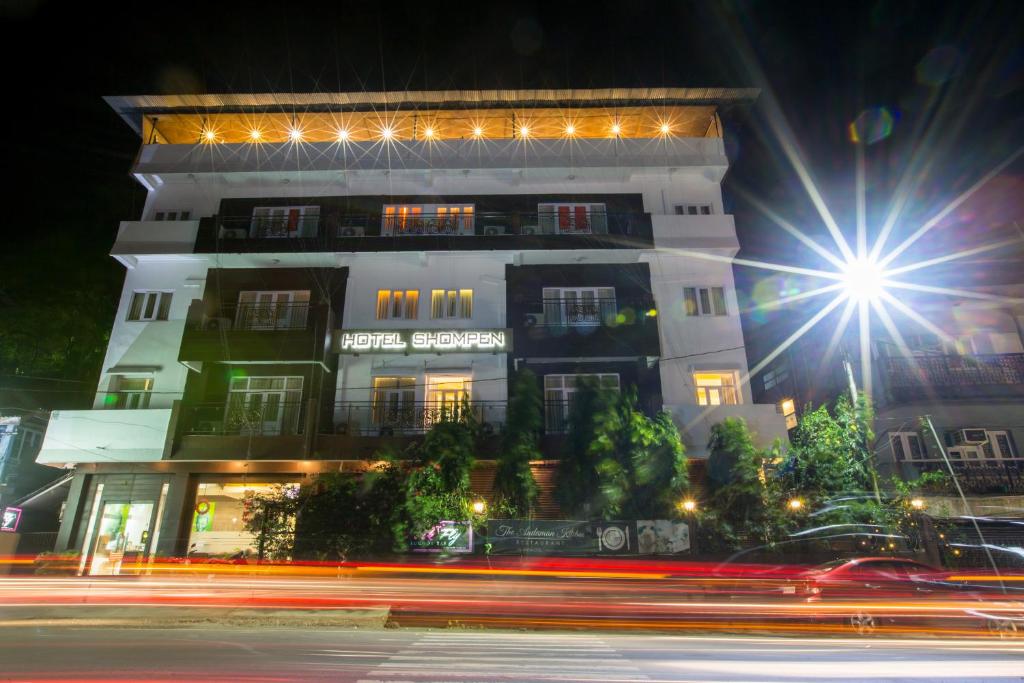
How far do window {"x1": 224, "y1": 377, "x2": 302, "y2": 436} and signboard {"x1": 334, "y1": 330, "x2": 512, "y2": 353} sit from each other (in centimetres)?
233

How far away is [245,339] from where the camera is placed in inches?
762

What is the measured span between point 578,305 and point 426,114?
10360 mm

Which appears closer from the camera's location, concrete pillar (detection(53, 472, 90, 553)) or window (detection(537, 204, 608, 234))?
concrete pillar (detection(53, 472, 90, 553))

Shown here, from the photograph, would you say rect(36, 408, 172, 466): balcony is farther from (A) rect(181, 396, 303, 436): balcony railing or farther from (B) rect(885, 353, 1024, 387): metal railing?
(B) rect(885, 353, 1024, 387): metal railing

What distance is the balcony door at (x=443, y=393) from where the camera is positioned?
18562 millimetres

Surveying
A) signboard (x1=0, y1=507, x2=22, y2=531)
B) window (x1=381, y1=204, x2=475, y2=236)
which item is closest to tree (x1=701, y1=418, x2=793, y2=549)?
window (x1=381, y1=204, x2=475, y2=236)

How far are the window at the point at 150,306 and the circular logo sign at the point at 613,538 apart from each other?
1767 centimetres

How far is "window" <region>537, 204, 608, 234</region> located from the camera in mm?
21984

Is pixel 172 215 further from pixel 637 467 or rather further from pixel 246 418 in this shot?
pixel 637 467

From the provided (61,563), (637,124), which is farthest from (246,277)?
(637,124)

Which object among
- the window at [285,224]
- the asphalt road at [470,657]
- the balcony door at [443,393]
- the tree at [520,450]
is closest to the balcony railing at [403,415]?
the balcony door at [443,393]

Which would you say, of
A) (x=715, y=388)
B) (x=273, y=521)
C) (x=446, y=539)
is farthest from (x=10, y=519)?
(x=715, y=388)

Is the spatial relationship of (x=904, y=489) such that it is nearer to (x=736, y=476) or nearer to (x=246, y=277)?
(x=736, y=476)

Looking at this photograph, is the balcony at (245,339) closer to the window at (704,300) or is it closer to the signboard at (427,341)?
the signboard at (427,341)
